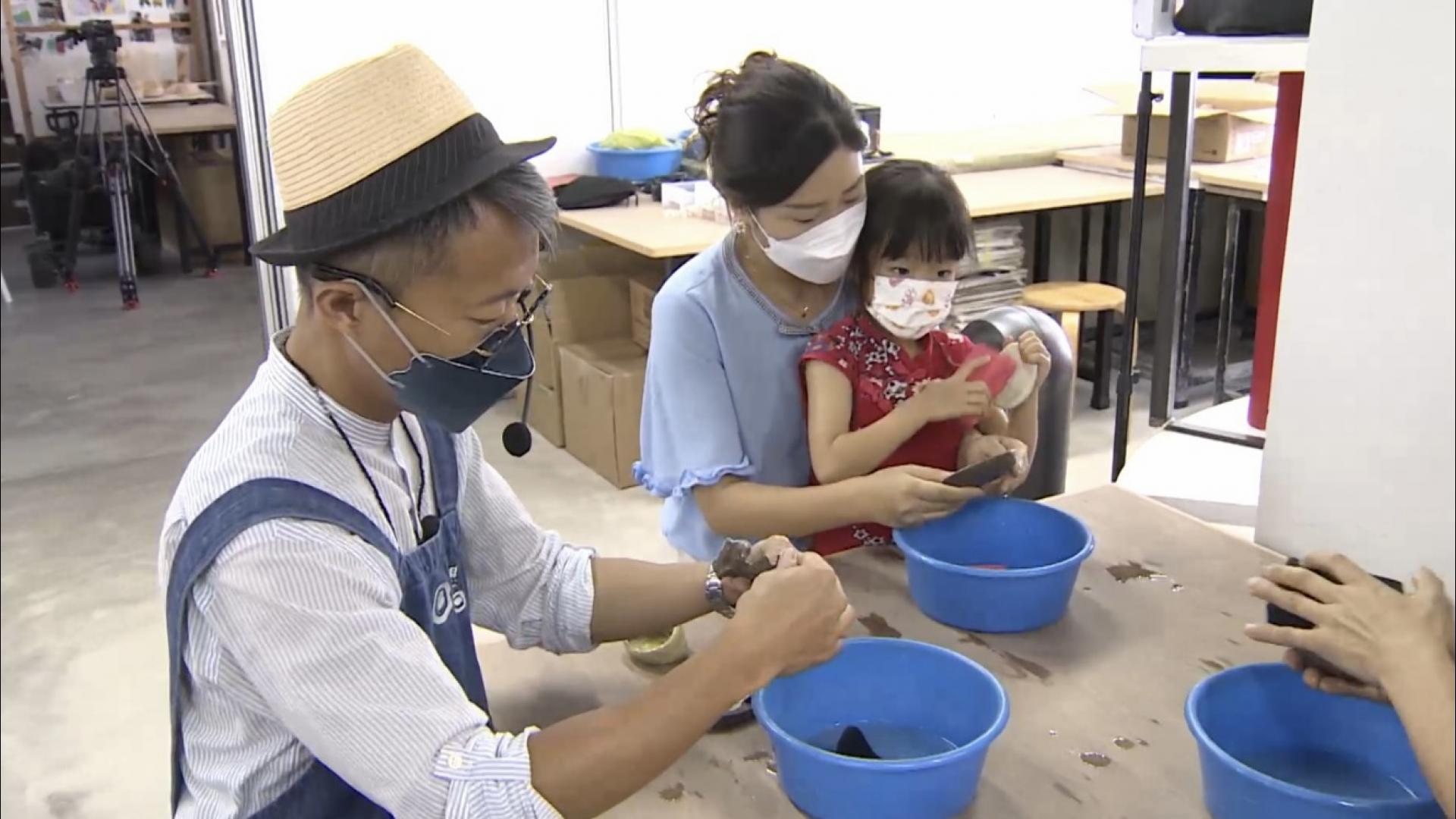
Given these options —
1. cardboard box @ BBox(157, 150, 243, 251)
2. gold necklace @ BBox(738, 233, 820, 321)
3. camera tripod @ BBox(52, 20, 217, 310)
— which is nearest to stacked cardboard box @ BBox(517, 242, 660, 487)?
gold necklace @ BBox(738, 233, 820, 321)

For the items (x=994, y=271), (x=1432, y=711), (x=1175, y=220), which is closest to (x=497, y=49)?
(x=994, y=271)

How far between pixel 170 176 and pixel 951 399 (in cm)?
569

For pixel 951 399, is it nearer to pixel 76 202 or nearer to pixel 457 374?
pixel 457 374

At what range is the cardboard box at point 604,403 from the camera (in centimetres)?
344

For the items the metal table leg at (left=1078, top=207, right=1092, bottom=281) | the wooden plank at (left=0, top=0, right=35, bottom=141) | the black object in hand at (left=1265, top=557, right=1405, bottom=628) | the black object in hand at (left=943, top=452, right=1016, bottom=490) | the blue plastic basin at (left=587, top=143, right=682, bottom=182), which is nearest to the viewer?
the black object in hand at (left=1265, top=557, right=1405, bottom=628)

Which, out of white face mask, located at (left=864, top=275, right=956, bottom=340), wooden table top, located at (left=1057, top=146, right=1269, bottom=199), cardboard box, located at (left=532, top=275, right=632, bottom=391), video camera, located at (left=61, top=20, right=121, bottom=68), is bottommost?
cardboard box, located at (left=532, top=275, right=632, bottom=391)

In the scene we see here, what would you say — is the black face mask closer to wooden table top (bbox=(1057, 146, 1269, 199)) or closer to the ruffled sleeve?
the ruffled sleeve

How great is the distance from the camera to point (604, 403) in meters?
3.48

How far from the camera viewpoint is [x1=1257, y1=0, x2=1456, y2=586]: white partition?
77 cm

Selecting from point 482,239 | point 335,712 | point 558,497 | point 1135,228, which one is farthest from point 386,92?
point 558,497

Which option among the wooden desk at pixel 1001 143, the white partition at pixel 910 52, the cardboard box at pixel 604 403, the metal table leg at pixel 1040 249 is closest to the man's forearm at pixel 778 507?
the cardboard box at pixel 604 403

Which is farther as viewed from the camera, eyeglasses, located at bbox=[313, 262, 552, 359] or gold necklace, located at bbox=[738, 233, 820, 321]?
gold necklace, located at bbox=[738, 233, 820, 321]

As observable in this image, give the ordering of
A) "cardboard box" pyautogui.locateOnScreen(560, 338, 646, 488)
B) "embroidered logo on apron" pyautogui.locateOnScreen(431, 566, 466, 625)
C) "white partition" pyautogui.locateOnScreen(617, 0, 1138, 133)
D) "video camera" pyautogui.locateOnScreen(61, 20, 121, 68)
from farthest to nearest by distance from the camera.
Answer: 1. "video camera" pyautogui.locateOnScreen(61, 20, 121, 68)
2. "white partition" pyautogui.locateOnScreen(617, 0, 1138, 133)
3. "cardboard box" pyautogui.locateOnScreen(560, 338, 646, 488)
4. "embroidered logo on apron" pyautogui.locateOnScreen(431, 566, 466, 625)

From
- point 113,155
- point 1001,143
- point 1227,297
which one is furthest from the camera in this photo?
point 113,155
